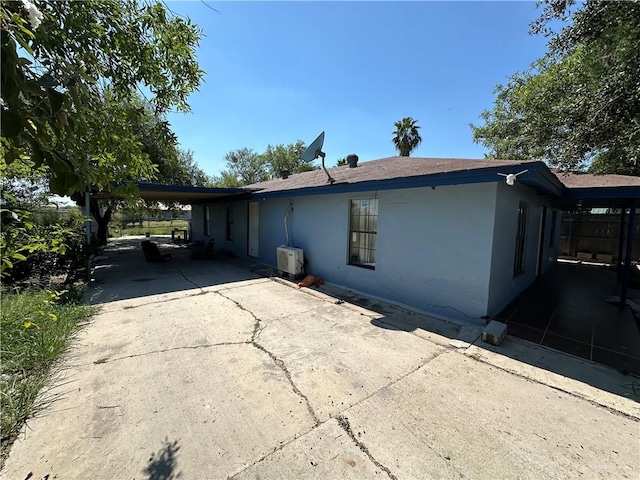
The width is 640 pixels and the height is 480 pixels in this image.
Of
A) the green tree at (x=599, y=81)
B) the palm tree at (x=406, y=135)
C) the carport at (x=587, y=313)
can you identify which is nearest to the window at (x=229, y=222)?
the carport at (x=587, y=313)

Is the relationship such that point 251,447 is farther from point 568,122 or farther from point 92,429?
point 568,122

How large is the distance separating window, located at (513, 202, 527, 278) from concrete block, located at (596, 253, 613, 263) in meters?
9.10

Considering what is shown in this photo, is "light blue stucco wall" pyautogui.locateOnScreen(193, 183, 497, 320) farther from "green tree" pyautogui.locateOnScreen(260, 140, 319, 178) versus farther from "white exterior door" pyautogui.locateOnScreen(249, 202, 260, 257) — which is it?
"green tree" pyautogui.locateOnScreen(260, 140, 319, 178)

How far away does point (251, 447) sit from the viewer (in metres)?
2.08

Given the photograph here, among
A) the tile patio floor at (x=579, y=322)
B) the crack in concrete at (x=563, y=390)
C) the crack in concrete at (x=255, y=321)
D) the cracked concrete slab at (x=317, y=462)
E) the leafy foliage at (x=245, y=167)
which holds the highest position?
the leafy foliage at (x=245, y=167)

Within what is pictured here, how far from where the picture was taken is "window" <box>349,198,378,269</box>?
6.07 metres

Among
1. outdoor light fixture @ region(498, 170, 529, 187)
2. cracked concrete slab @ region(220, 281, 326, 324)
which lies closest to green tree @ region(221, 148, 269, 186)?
cracked concrete slab @ region(220, 281, 326, 324)

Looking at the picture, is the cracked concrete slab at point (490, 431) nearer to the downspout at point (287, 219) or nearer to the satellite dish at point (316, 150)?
the satellite dish at point (316, 150)

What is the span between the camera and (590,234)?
486 inches

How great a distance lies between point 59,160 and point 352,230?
5813 millimetres

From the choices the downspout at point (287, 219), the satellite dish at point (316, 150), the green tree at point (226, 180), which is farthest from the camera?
the green tree at point (226, 180)

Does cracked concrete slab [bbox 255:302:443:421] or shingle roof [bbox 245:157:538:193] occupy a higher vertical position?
shingle roof [bbox 245:157:538:193]

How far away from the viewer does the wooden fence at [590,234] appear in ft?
38.7

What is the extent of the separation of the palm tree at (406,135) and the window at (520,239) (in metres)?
17.2
